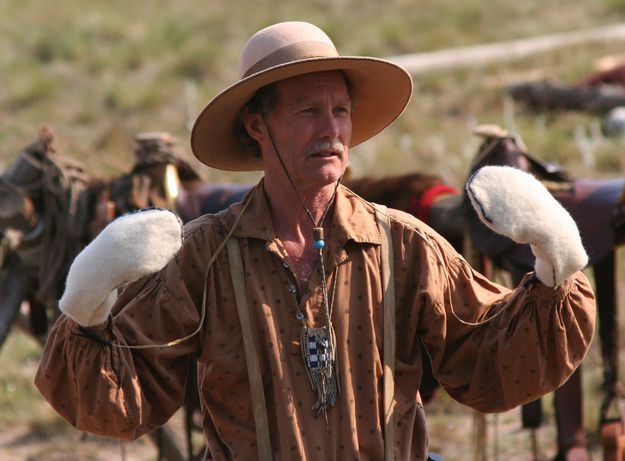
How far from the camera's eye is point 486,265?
5297 mm

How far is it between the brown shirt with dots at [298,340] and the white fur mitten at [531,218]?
9 cm

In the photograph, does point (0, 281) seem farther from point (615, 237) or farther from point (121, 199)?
point (615, 237)

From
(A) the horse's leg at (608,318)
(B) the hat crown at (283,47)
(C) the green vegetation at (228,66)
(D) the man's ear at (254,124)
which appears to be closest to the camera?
(B) the hat crown at (283,47)

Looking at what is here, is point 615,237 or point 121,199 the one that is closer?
point 615,237

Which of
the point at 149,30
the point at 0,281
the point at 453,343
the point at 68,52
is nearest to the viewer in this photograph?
the point at 453,343

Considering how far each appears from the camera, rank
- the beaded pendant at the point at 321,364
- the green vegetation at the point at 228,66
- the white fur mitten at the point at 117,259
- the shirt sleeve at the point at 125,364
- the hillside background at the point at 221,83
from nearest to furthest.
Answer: the white fur mitten at the point at 117,259 < the shirt sleeve at the point at 125,364 < the beaded pendant at the point at 321,364 < the hillside background at the point at 221,83 < the green vegetation at the point at 228,66

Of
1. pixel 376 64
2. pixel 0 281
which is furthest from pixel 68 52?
pixel 376 64

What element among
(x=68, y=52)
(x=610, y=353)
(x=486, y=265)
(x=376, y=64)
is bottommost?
(x=610, y=353)

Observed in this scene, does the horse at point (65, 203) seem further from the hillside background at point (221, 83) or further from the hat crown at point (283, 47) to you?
the hat crown at point (283, 47)

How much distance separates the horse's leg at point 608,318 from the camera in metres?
5.02

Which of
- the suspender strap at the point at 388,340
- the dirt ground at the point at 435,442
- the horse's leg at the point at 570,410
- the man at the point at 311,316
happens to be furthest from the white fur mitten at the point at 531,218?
the dirt ground at the point at 435,442

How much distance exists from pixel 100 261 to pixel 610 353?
9.52 feet

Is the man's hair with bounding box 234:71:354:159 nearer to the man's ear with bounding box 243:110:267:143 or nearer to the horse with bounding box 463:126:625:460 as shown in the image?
the man's ear with bounding box 243:110:267:143

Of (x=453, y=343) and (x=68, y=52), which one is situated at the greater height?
(x=68, y=52)
